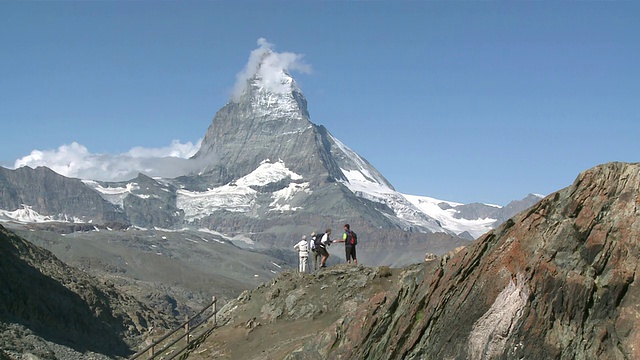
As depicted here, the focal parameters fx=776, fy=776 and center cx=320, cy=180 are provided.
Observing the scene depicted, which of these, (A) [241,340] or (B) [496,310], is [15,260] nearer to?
(A) [241,340]

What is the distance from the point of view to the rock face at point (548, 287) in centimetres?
1650

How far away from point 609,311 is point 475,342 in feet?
10.2

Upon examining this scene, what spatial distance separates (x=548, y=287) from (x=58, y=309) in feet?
246

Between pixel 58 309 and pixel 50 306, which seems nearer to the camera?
pixel 50 306

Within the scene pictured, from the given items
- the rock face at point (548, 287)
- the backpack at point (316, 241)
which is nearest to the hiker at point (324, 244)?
the backpack at point (316, 241)

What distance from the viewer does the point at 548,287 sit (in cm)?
1709

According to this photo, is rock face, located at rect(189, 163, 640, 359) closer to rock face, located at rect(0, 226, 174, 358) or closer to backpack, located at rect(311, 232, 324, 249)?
backpack, located at rect(311, 232, 324, 249)

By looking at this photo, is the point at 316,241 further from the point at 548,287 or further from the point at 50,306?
the point at 50,306

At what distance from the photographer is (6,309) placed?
68.6 m

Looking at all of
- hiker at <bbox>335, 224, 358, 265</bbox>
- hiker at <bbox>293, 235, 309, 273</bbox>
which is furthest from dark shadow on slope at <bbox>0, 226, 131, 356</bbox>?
hiker at <bbox>335, 224, 358, 265</bbox>

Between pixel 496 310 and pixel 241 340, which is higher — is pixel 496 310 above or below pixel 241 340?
above

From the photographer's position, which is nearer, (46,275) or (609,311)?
(609,311)

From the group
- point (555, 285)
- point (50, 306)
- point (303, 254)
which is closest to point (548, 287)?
point (555, 285)

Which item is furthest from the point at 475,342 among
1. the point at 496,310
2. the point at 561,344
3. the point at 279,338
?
the point at 279,338
